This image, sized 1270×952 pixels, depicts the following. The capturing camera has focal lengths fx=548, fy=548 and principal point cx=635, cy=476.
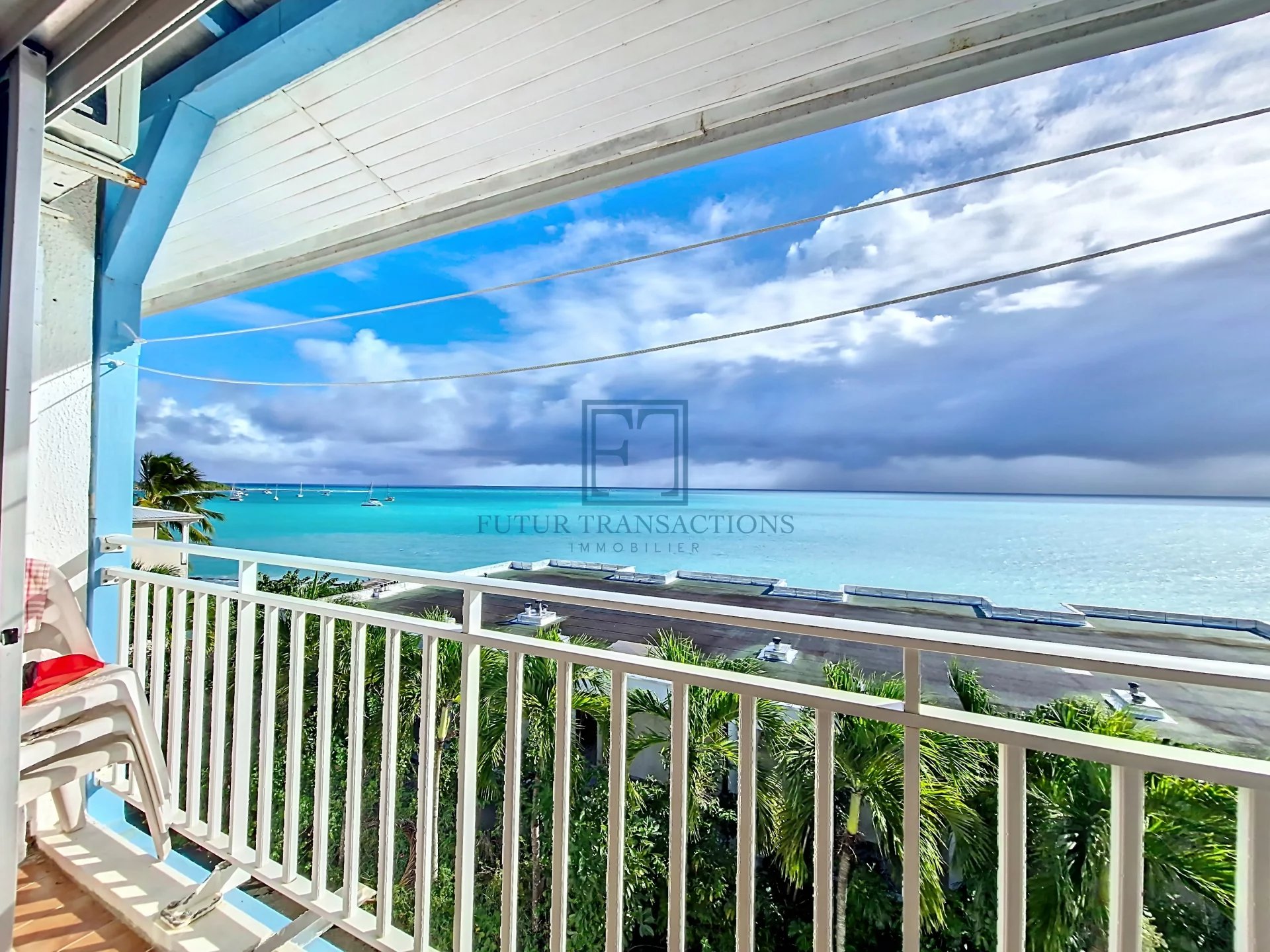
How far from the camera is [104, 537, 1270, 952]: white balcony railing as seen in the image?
75 centimetres

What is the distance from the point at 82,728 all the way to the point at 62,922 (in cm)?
77

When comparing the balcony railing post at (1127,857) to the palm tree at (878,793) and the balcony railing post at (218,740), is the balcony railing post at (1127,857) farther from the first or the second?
the balcony railing post at (218,740)

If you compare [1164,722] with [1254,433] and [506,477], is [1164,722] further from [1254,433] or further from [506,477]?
[506,477]

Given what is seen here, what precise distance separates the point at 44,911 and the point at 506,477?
52.9 feet

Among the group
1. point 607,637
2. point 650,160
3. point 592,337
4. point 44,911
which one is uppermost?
point 592,337

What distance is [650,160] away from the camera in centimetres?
174

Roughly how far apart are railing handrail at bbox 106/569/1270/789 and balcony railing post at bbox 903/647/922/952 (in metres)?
0.03

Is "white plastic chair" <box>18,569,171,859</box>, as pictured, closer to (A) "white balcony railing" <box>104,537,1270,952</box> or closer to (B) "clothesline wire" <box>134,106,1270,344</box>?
(A) "white balcony railing" <box>104,537,1270,952</box>

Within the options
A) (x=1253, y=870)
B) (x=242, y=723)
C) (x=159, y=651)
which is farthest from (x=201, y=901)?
(x=1253, y=870)

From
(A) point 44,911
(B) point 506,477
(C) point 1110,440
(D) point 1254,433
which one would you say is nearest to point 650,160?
(A) point 44,911

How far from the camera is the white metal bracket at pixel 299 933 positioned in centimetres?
141

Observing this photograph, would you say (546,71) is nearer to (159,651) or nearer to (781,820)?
(159,651)

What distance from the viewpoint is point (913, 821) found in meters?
0.87

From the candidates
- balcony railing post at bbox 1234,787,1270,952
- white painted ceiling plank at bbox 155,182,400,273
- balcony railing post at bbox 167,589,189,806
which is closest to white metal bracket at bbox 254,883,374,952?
balcony railing post at bbox 167,589,189,806
